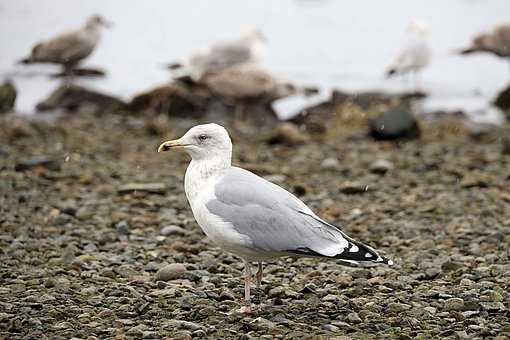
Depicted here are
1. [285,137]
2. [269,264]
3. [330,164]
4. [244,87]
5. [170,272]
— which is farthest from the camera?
[244,87]

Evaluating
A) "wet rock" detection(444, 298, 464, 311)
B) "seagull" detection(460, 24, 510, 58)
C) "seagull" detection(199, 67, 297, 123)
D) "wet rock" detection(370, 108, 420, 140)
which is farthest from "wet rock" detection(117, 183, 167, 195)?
"seagull" detection(460, 24, 510, 58)

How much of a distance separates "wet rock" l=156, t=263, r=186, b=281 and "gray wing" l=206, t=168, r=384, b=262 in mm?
675

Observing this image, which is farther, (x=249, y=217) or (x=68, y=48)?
(x=68, y=48)

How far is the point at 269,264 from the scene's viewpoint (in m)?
5.19

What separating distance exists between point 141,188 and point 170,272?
2.20m

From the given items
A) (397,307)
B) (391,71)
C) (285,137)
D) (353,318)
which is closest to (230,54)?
(391,71)

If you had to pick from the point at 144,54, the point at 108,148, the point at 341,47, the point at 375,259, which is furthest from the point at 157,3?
the point at 375,259

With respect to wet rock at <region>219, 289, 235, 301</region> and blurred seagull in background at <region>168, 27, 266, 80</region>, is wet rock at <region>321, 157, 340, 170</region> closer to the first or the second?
wet rock at <region>219, 289, 235, 301</region>

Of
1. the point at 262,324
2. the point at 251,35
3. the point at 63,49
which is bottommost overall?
the point at 262,324

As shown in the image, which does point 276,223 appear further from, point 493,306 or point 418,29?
point 418,29

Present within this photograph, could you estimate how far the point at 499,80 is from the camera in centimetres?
1299

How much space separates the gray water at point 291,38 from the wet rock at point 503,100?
214 millimetres

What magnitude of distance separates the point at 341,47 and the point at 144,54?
307cm

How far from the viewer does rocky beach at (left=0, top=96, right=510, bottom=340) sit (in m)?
4.06
